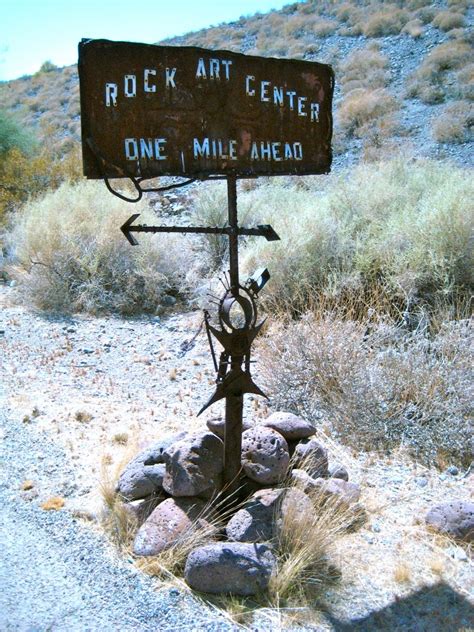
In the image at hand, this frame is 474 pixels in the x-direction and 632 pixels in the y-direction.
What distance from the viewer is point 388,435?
174 inches

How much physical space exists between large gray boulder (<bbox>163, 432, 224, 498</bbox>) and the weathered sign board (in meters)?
1.28

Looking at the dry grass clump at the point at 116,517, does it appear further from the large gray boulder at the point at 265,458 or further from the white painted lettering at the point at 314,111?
the white painted lettering at the point at 314,111

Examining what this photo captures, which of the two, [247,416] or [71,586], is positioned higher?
[71,586]

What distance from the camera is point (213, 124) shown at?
10.2 feet

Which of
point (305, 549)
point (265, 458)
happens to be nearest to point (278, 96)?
point (265, 458)

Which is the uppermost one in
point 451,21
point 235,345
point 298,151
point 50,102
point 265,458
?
point 451,21

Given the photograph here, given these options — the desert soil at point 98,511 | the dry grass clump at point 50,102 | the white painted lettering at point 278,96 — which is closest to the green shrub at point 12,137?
the dry grass clump at point 50,102

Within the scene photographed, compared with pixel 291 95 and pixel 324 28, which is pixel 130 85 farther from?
pixel 324 28

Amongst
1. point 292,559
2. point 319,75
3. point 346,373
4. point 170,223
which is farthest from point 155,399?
point 170,223

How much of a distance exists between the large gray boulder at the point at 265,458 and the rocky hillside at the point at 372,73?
10.3 meters

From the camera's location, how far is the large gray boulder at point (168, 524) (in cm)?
312

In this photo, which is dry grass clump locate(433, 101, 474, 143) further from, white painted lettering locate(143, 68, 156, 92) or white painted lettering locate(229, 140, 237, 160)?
white painted lettering locate(143, 68, 156, 92)

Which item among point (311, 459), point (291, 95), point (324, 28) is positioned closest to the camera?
point (291, 95)

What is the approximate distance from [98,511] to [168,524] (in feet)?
1.56
